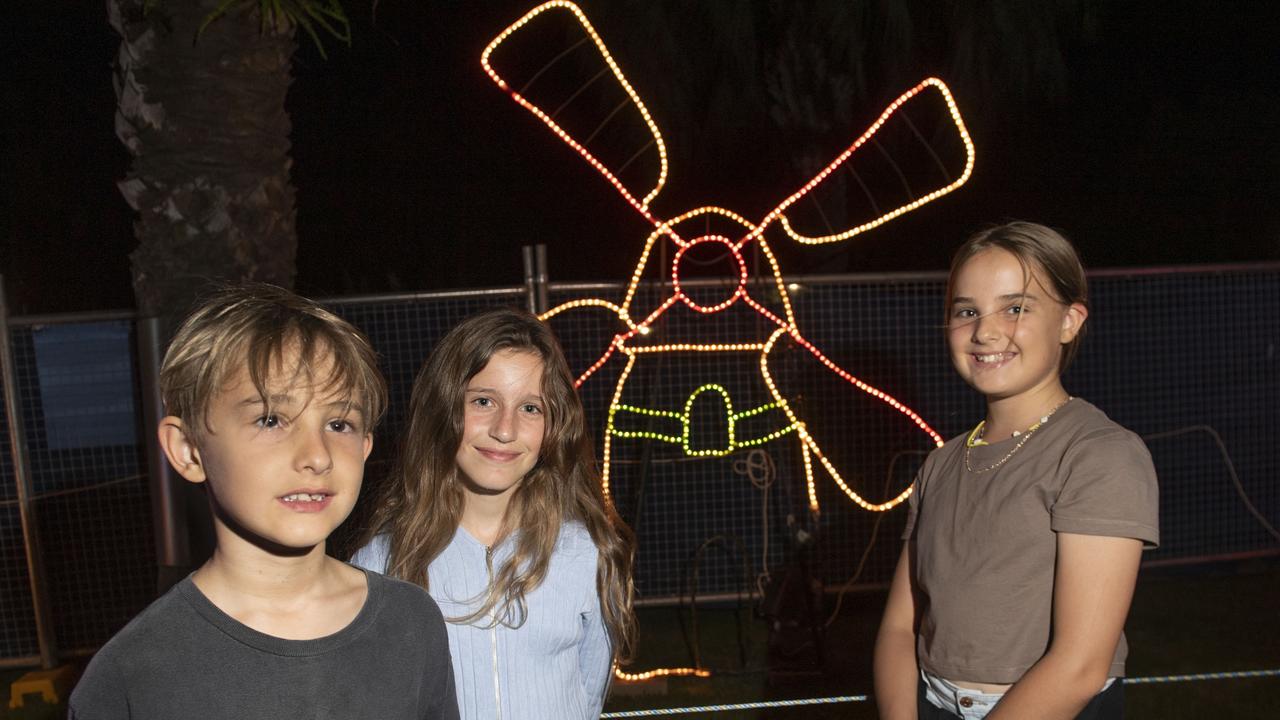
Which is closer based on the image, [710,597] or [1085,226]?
[710,597]

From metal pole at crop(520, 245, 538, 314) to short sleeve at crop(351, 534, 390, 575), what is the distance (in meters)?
2.74

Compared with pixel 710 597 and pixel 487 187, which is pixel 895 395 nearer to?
pixel 710 597

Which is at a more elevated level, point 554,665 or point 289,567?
point 289,567

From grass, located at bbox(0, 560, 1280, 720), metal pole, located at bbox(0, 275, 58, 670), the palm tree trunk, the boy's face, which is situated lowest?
grass, located at bbox(0, 560, 1280, 720)

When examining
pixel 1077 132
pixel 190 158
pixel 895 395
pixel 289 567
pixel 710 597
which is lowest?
pixel 710 597

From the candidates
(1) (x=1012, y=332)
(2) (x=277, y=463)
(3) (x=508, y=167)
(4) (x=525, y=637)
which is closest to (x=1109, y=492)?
(1) (x=1012, y=332)

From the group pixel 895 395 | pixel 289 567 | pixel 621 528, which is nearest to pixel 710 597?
pixel 895 395

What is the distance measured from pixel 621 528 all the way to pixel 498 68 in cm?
755

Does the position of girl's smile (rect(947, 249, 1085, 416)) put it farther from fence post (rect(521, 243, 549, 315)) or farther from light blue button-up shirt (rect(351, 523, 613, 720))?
fence post (rect(521, 243, 549, 315))

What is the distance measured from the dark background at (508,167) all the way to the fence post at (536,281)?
301 centimetres

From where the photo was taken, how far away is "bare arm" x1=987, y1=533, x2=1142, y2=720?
172 centimetres

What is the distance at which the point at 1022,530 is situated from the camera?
183cm

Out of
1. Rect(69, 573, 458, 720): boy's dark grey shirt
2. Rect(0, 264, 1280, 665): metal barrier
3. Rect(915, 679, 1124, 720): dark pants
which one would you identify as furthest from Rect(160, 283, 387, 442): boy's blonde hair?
Rect(0, 264, 1280, 665): metal barrier

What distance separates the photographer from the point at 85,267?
36.5ft
